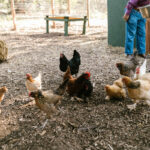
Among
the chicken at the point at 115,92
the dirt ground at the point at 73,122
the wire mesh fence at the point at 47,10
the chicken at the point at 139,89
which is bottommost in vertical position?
the dirt ground at the point at 73,122

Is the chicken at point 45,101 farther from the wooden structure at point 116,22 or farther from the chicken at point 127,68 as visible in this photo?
the wooden structure at point 116,22

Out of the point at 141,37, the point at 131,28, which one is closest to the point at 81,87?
the point at 131,28

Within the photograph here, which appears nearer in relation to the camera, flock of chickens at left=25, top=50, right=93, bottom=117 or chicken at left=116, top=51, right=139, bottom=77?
flock of chickens at left=25, top=50, right=93, bottom=117

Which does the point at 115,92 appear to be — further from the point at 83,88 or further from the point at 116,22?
the point at 116,22

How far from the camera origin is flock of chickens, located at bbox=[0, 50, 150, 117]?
10.2 ft

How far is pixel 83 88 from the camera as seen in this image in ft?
12.2

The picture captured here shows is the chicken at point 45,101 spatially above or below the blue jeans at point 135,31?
below

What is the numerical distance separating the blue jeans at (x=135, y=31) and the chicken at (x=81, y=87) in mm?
2880

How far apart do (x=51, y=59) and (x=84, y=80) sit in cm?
307

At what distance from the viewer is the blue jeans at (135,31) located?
5734 millimetres

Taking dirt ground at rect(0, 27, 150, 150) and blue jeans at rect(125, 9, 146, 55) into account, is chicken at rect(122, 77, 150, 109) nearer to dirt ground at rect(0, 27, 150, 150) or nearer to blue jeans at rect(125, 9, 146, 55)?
dirt ground at rect(0, 27, 150, 150)

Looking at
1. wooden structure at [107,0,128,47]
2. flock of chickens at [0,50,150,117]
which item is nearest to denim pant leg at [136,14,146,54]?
wooden structure at [107,0,128,47]

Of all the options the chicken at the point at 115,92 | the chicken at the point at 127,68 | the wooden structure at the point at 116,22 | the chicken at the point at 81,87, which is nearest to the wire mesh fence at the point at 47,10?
the wooden structure at the point at 116,22

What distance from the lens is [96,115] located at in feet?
10.9
